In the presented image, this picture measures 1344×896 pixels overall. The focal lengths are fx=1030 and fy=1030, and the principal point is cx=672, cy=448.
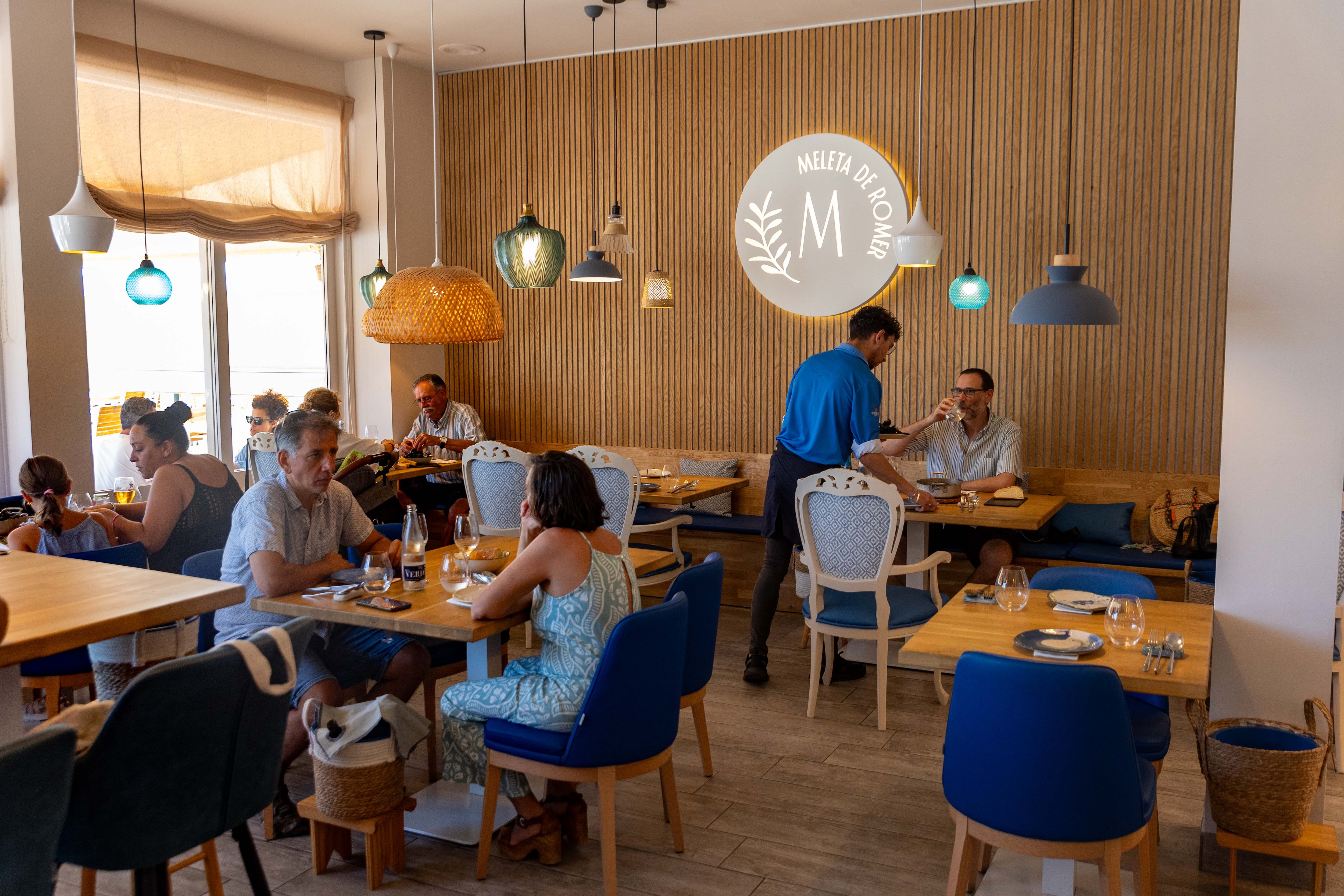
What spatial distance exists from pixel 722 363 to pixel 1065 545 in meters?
2.63

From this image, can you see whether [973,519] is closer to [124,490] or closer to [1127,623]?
[1127,623]

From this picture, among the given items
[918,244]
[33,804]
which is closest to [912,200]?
[918,244]

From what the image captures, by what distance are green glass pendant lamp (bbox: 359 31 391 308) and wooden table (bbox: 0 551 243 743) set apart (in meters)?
4.26

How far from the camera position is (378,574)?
359cm

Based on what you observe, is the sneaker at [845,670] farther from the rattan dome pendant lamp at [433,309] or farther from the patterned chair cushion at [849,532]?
the rattan dome pendant lamp at [433,309]

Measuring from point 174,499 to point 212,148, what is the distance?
336 centimetres

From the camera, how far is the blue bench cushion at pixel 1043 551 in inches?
230

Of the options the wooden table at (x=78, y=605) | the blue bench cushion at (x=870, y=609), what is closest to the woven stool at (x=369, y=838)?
the wooden table at (x=78, y=605)

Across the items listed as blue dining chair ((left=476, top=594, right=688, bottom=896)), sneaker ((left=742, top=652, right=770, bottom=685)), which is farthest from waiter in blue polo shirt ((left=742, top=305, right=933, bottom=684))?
blue dining chair ((left=476, top=594, right=688, bottom=896))

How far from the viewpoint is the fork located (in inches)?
111

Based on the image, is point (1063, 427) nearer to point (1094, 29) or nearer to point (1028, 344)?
point (1028, 344)

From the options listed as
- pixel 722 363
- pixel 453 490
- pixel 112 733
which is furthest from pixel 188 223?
pixel 112 733

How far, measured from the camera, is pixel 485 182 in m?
8.09

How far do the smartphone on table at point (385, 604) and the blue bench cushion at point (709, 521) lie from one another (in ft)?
10.3
